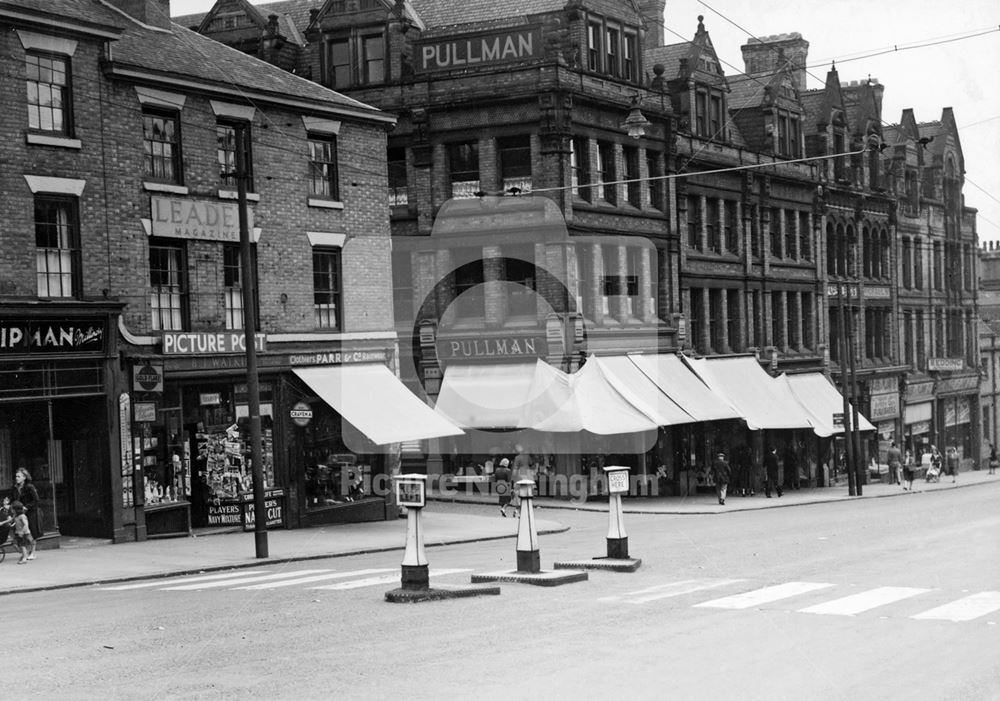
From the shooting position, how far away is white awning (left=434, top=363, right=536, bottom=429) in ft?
131

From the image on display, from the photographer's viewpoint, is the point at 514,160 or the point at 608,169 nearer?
the point at 514,160

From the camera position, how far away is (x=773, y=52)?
6028 centimetres

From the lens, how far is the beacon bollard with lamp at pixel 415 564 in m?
16.0

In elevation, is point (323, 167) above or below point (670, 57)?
below

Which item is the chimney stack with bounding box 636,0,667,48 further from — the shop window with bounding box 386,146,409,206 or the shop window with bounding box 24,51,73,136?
the shop window with bounding box 24,51,73,136

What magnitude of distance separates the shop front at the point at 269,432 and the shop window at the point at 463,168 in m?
9.69

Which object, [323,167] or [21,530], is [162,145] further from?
[21,530]

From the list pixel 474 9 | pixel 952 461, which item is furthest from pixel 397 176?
pixel 952 461

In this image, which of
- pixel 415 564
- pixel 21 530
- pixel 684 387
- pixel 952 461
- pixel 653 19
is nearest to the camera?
pixel 415 564

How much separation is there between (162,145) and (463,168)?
14.7m

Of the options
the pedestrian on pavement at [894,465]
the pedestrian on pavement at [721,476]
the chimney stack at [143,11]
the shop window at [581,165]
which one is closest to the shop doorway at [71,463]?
the chimney stack at [143,11]

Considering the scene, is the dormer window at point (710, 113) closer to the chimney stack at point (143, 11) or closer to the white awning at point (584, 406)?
the white awning at point (584, 406)

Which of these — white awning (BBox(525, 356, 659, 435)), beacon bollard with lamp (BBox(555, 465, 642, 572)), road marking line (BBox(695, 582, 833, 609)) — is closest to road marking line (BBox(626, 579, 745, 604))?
road marking line (BBox(695, 582, 833, 609))

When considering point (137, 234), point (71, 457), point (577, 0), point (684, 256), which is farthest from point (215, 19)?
point (71, 457)
